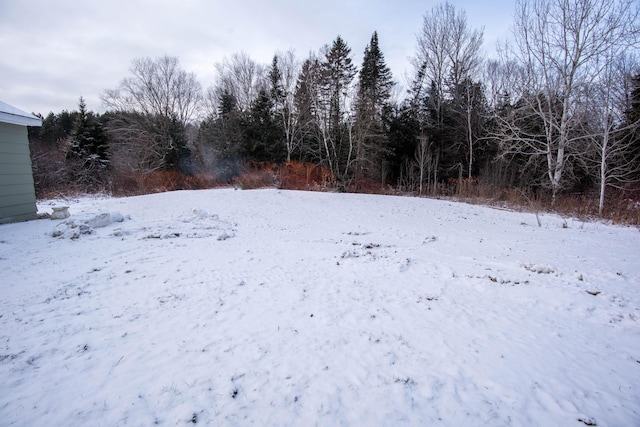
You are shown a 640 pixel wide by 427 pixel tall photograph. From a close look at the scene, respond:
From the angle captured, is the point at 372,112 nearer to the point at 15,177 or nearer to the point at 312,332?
the point at 15,177

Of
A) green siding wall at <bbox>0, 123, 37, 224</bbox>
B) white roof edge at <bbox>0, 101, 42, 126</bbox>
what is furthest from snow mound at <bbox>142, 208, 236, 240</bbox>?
white roof edge at <bbox>0, 101, 42, 126</bbox>

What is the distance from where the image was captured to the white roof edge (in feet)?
22.7

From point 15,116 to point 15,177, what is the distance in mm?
1534

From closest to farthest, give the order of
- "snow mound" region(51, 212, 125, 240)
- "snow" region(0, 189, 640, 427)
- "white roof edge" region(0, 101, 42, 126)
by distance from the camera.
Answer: "snow" region(0, 189, 640, 427) < "snow mound" region(51, 212, 125, 240) < "white roof edge" region(0, 101, 42, 126)

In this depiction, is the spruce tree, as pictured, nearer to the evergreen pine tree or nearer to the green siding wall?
the green siding wall

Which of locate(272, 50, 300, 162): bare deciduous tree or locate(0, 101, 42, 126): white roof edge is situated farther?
locate(272, 50, 300, 162): bare deciduous tree

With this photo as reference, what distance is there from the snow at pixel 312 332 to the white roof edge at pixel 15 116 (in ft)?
8.63

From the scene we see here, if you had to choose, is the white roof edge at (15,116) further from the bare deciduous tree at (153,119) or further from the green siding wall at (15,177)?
the bare deciduous tree at (153,119)

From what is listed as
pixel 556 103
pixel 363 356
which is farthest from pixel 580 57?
pixel 363 356

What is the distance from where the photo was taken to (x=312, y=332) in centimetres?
321

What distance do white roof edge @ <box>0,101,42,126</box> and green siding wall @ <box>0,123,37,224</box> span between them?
0.21 meters

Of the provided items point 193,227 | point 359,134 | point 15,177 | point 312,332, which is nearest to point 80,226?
point 15,177

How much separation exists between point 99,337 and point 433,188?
64.6ft

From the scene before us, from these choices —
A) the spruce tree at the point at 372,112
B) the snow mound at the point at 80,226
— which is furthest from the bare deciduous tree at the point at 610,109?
the snow mound at the point at 80,226
